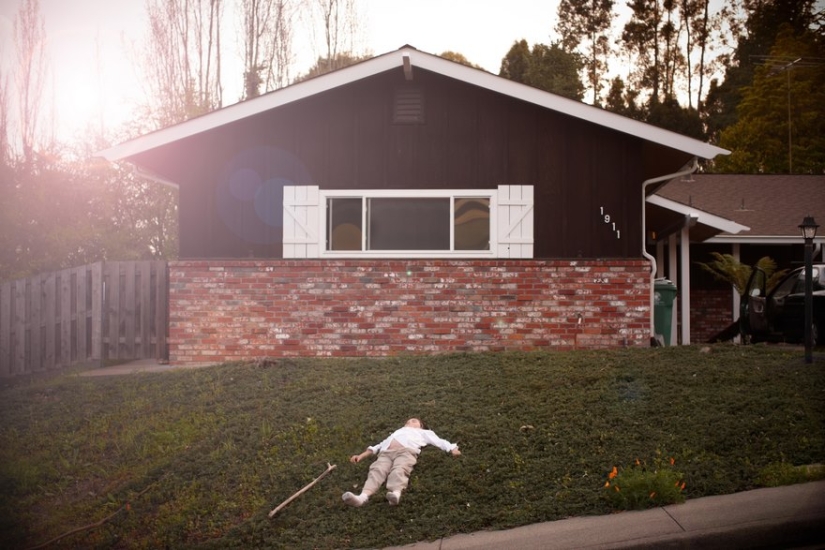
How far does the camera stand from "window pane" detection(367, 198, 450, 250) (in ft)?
44.0

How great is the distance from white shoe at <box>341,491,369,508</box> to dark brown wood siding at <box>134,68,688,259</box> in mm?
6698

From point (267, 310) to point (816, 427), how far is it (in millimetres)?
7987

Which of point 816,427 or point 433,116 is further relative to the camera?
point 433,116

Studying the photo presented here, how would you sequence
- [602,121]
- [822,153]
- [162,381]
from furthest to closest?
[822,153], [602,121], [162,381]

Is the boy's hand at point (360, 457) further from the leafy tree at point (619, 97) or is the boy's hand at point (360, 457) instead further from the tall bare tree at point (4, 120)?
the leafy tree at point (619, 97)

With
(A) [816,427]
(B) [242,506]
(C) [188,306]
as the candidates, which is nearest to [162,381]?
(C) [188,306]

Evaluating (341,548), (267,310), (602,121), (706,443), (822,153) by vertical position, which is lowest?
(341,548)

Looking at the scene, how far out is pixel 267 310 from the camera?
13.3 m

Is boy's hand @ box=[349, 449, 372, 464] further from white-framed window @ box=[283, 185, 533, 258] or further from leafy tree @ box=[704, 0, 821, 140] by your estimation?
leafy tree @ box=[704, 0, 821, 140]

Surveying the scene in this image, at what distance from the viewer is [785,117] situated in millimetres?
34688

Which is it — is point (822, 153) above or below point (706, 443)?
above

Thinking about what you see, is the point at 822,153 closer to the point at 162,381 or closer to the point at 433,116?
the point at 433,116

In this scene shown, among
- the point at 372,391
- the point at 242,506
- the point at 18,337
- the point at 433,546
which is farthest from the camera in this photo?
the point at 18,337

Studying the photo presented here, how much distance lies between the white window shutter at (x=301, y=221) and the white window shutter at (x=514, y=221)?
2.81 m
